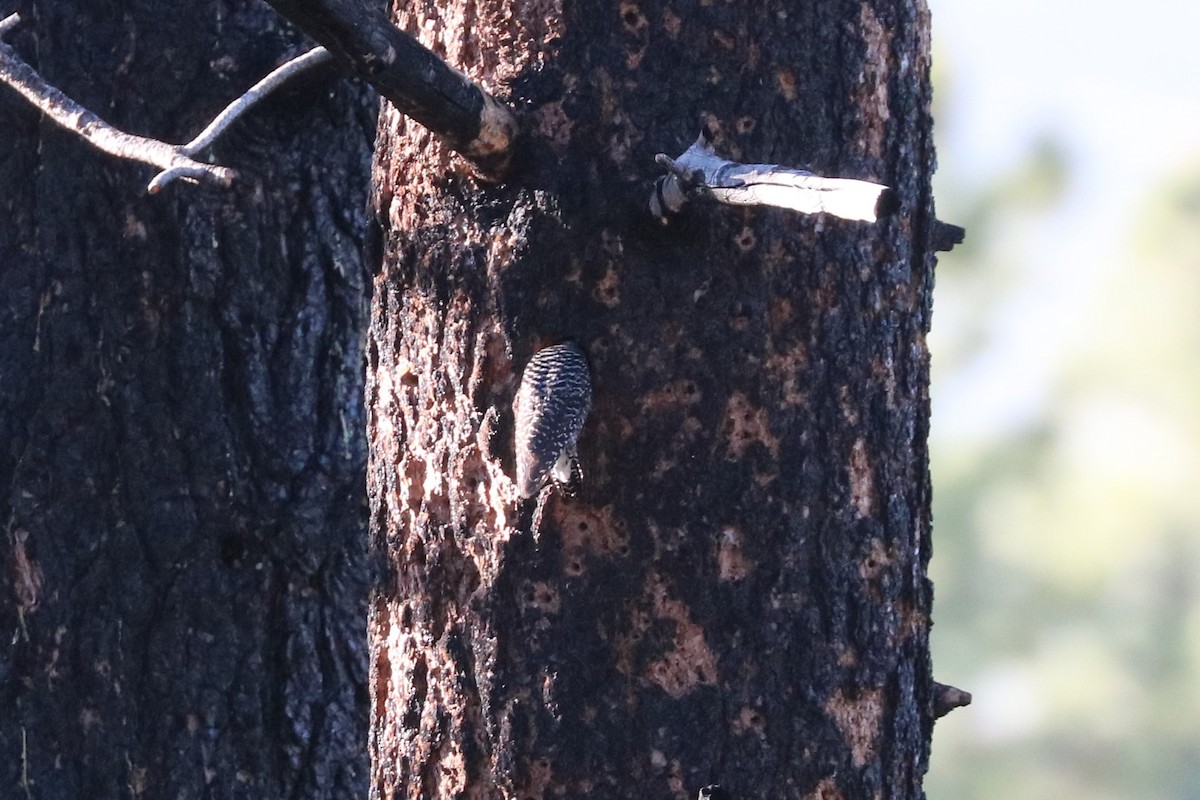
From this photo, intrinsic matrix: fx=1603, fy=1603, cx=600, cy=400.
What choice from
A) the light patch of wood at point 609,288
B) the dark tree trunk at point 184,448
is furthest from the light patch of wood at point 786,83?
the dark tree trunk at point 184,448

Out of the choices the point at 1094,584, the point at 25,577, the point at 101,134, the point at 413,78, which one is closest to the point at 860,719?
the point at 413,78

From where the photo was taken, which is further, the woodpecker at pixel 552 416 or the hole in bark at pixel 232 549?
the hole in bark at pixel 232 549

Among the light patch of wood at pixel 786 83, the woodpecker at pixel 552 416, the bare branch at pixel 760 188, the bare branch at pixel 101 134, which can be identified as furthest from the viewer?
the light patch of wood at pixel 786 83

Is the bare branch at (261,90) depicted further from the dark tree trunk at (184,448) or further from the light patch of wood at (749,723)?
the light patch of wood at (749,723)

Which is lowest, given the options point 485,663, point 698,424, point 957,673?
point 485,663

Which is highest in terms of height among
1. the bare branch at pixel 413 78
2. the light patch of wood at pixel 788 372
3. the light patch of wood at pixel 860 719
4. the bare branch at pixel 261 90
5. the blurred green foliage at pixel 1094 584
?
the blurred green foliage at pixel 1094 584

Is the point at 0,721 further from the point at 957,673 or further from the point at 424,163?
the point at 957,673

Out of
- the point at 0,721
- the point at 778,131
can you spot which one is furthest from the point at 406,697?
the point at 0,721
